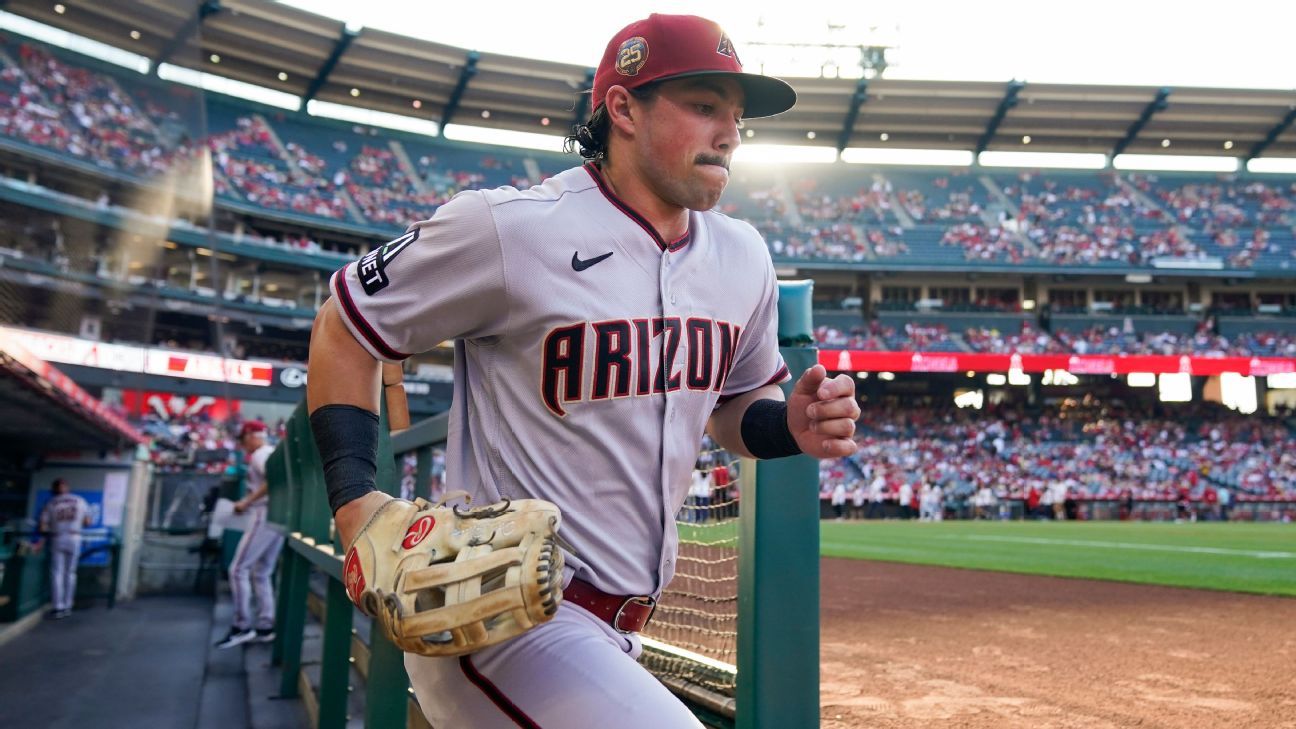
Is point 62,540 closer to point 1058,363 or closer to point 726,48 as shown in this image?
point 726,48

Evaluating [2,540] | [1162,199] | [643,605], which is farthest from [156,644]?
[1162,199]

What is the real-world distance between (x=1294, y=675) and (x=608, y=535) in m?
4.47

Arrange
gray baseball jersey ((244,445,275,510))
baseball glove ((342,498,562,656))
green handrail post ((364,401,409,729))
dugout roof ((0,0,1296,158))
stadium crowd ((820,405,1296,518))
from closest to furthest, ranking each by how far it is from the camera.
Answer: baseball glove ((342,498,562,656))
green handrail post ((364,401,409,729))
gray baseball jersey ((244,445,275,510))
stadium crowd ((820,405,1296,518))
dugout roof ((0,0,1296,158))

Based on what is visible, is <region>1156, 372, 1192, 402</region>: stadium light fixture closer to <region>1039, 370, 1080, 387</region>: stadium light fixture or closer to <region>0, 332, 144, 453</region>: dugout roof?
<region>1039, 370, 1080, 387</region>: stadium light fixture

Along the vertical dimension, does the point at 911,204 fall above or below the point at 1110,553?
above

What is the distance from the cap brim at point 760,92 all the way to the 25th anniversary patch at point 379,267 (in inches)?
21.6

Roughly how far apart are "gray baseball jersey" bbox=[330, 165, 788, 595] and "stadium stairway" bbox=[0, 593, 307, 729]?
345cm

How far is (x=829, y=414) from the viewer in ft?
5.28

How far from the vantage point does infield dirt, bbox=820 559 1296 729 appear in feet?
12.5

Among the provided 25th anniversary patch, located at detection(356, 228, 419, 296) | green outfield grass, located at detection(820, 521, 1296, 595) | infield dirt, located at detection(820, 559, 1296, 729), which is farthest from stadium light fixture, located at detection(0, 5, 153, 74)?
green outfield grass, located at detection(820, 521, 1296, 595)

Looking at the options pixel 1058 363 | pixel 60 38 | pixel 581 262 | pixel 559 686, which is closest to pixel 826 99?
pixel 1058 363

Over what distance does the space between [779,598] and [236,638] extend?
6.78m

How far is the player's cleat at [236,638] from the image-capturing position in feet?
23.7

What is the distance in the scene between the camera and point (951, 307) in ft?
122
